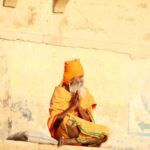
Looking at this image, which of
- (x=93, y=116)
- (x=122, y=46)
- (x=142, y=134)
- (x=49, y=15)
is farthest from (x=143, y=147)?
(x=49, y=15)

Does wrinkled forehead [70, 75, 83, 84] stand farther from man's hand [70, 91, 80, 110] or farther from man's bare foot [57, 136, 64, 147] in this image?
man's bare foot [57, 136, 64, 147]

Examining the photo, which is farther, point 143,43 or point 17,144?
point 143,43

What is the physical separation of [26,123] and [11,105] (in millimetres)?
306

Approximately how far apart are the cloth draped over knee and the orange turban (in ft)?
0.54

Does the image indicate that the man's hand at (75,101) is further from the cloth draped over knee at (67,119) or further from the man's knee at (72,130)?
the man's knee at (72,130)

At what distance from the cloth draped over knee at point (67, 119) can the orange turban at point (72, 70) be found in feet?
0.54

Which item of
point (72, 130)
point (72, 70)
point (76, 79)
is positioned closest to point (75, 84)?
point (76, 79)

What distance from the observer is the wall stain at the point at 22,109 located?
27.1 feet

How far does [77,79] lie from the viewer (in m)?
8.53

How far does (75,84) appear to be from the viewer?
855 cm

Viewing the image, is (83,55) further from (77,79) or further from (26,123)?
(26,123)

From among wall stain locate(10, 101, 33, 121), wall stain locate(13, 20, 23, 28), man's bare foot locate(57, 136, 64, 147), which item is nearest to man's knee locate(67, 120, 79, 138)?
man's bare foot locate(57, 136, 64, 147)

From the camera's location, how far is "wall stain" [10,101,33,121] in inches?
326

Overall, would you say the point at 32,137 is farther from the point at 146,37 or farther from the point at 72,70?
the point at 146,37
